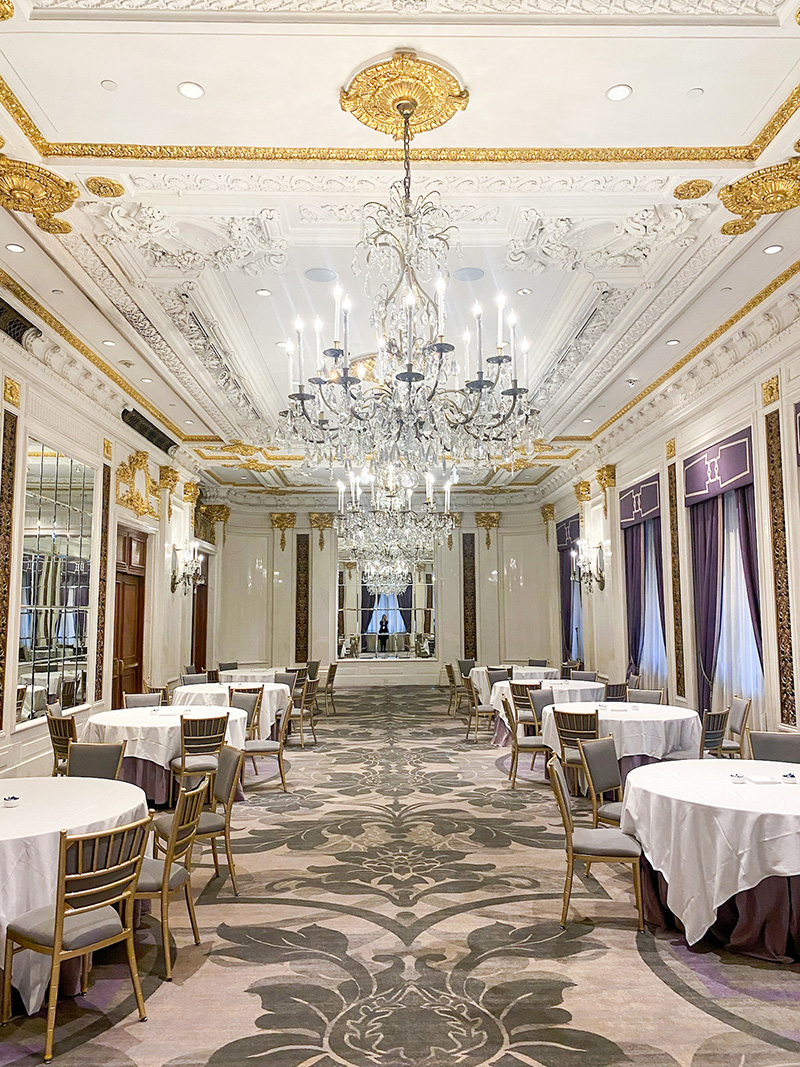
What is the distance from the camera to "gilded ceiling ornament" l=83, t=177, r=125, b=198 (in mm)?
4312

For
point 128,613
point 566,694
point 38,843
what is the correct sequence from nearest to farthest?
point 38,843
point 566,694
point 128,613

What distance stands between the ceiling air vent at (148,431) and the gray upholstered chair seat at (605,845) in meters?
6.77

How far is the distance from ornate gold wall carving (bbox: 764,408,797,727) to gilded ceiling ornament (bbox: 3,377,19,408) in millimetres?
6062

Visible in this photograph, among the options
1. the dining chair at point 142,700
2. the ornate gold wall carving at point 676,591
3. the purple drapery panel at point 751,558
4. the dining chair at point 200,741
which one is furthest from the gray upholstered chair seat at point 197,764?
the ornate gold wall carving at point 676,591

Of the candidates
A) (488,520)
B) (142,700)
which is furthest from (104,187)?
(488,520)

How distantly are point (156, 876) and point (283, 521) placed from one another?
1211 cm

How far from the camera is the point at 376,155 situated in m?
4.09

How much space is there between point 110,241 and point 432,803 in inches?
196

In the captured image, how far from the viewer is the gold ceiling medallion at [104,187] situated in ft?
14.1

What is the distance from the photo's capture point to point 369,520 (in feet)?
36.8

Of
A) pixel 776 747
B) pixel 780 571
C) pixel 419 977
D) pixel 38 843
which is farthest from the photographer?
pixel 780 571

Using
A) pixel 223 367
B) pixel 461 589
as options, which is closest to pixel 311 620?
pixel 461 589

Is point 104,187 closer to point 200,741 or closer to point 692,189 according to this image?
point 692,189

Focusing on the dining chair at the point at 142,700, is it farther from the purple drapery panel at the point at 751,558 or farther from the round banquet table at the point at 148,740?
the purple drapery panel at the point at 751,558
